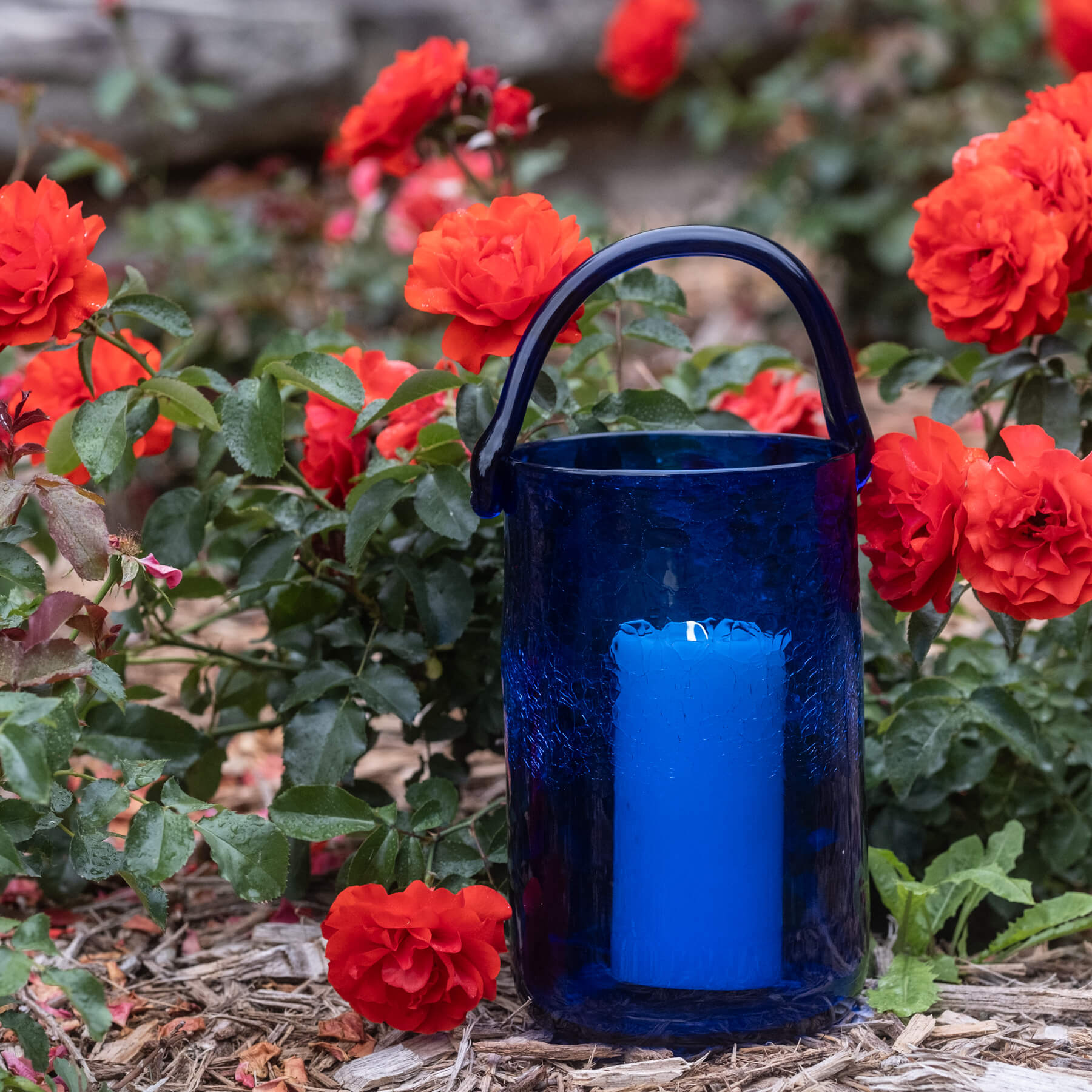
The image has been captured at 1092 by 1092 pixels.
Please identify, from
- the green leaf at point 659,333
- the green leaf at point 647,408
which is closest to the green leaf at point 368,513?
the green leaf at point 647,408

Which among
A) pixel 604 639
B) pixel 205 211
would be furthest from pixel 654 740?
pixel 205 211

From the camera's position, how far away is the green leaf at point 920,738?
1137 mm

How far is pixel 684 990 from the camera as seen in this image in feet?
3.09

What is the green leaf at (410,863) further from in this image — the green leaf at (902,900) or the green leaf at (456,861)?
the green leaf at (902,900)

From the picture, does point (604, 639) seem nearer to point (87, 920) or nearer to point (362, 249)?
point (87, 920)

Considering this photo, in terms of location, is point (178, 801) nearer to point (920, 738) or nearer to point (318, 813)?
point (318, 813)

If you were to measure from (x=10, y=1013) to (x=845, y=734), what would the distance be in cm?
68

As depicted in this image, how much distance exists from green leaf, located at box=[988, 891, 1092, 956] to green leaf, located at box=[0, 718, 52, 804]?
0.89 m

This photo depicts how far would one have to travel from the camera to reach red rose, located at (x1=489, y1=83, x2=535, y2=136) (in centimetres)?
153

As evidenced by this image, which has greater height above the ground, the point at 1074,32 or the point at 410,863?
the point at 1074,32

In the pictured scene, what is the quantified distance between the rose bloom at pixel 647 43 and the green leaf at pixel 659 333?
70.8 inches

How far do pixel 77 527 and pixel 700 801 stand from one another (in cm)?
54

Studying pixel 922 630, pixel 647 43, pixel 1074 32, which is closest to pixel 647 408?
pixel 922 630

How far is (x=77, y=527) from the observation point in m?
0.93
